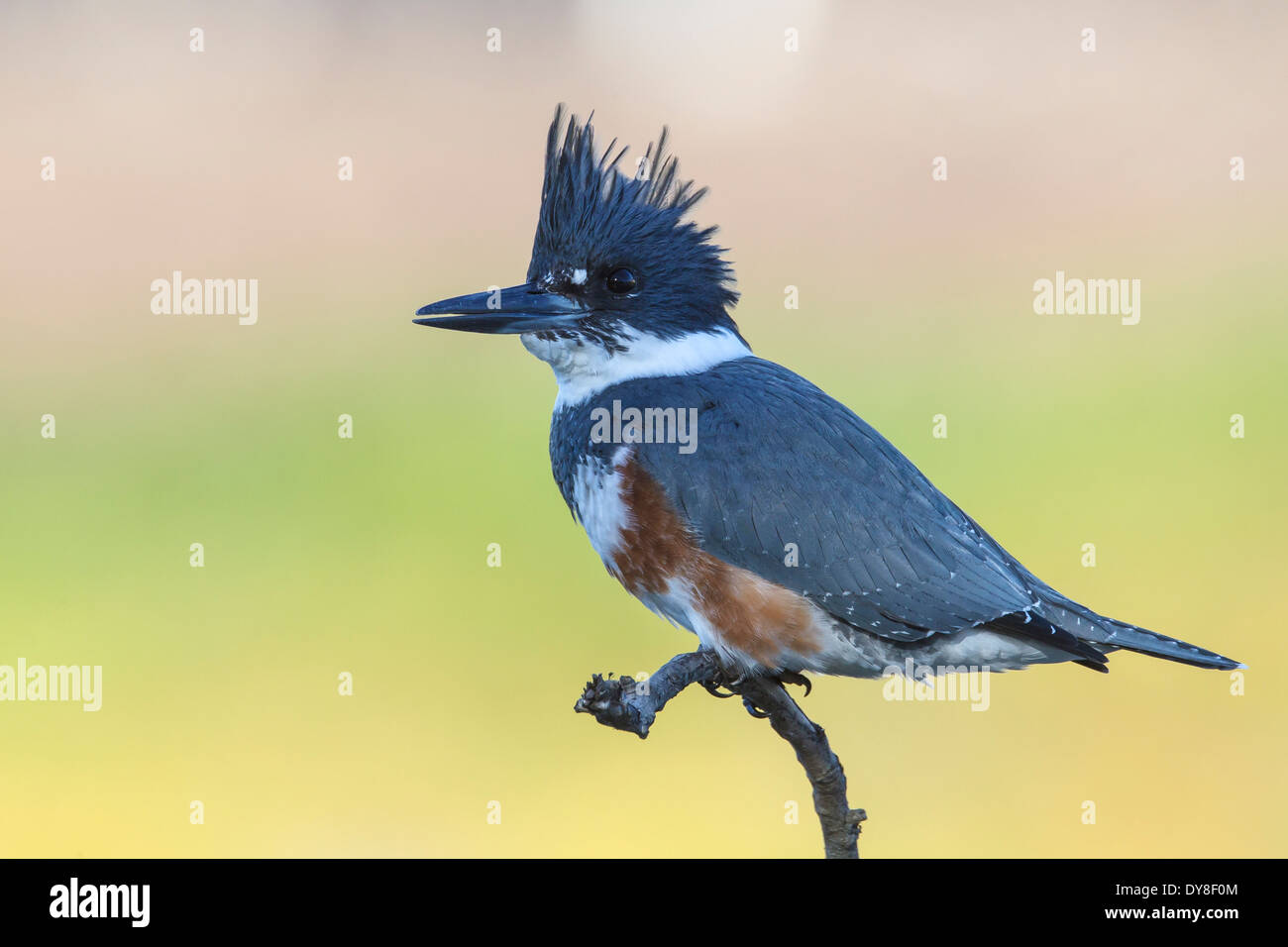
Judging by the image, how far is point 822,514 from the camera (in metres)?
3.01

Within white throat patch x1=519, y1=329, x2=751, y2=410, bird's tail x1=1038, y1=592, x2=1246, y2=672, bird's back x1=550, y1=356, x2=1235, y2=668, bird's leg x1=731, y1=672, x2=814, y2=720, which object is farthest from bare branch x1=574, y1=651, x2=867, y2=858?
white throat patch x1=519, y1=329, x2=751, y2=410

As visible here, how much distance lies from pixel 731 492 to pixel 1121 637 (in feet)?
3.23

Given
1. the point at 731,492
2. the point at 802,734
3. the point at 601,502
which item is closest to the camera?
the point at 802,734

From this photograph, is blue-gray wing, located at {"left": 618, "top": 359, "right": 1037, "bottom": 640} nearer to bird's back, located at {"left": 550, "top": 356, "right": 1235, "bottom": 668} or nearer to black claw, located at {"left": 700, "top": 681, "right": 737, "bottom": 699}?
bird's back, located at {"left": 550, "top": 356, "right": 1235, "bottom": 668}

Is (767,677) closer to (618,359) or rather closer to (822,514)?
(822,514)

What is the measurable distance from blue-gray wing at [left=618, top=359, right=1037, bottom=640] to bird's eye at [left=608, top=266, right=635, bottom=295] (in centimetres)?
28

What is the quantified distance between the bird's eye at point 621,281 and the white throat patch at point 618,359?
124 millimetres

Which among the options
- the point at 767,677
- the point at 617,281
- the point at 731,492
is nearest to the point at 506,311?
the point at 617,281

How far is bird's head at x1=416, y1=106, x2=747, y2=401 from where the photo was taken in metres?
3.19

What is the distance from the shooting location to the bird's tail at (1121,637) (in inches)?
113

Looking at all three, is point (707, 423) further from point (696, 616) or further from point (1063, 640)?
point (1063, 640)

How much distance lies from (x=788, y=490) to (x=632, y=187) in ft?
3.10

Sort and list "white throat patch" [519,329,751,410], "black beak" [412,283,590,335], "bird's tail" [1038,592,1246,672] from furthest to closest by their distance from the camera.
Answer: "white throat patch" [519,329,751,410] < "black beak" [412,283,590,335] < "bird's tail" [1038,592,1246,672]

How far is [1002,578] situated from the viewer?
10.00ft
